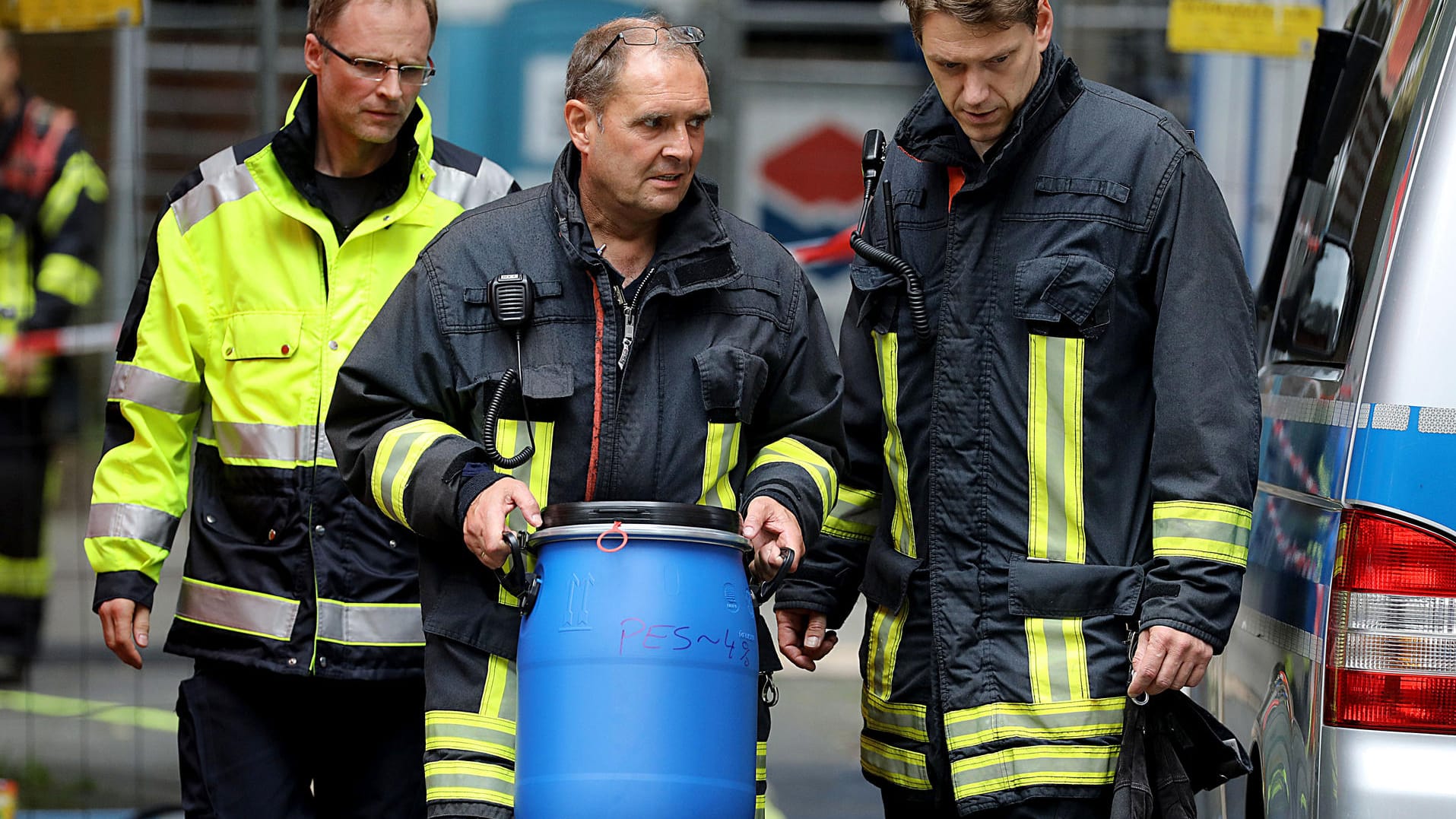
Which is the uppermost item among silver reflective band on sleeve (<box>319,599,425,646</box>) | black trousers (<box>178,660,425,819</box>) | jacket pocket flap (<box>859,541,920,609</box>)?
jacket pocket flap (<box>859,541,920,609</box>)

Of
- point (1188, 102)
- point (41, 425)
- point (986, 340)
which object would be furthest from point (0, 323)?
point (1188, 102)

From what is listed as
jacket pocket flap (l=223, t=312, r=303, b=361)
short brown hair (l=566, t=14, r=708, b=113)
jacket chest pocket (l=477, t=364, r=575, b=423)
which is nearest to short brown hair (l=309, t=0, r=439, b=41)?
jacket pocket flap (l=223, t=312, r=303, b=361)

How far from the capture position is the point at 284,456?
3602 millimetres

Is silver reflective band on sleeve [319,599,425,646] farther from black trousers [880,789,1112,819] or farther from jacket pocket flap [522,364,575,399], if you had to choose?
black trousers [880,789,1112,819]

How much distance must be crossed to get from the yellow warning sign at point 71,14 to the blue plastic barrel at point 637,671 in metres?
2.89

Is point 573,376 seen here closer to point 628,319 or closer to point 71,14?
point 628,319

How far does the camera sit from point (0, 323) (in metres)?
6.09

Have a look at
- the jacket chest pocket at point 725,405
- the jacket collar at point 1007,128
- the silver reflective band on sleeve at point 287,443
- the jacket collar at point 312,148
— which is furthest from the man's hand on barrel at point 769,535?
the jacket collar at point 312,148

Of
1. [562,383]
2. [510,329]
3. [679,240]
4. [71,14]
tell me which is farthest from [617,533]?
[71,14]

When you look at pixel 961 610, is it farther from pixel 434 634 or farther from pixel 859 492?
pixel 434 634

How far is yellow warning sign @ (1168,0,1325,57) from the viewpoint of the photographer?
5.65 metres

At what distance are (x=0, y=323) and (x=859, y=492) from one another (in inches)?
150

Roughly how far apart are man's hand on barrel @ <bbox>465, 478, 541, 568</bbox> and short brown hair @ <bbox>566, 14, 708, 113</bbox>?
0.65 metres

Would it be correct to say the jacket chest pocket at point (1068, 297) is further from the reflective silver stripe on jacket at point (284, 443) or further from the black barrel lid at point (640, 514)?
the reflective silver stripe on jacket at point (284, 443)
